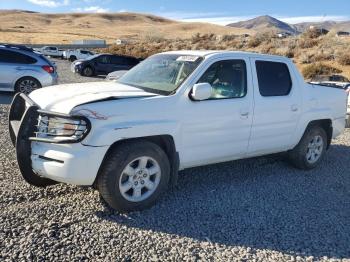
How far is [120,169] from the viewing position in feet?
15.0

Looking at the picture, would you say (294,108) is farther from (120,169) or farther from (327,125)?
(120,169)

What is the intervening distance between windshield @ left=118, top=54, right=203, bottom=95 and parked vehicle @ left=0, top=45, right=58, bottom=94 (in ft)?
27.5

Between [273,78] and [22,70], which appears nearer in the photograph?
[273,78]

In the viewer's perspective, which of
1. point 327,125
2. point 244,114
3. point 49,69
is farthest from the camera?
point 49,69

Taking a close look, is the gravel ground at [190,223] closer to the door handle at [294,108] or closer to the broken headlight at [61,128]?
the broken headlight at [61,128]

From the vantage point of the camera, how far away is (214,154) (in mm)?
5445

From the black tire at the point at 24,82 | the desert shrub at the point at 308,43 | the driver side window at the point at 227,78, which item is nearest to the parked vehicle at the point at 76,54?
the desert shrub at the point at 308,43

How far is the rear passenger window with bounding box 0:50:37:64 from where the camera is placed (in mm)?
13469

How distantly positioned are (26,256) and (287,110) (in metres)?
4.06

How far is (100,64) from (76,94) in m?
22.2

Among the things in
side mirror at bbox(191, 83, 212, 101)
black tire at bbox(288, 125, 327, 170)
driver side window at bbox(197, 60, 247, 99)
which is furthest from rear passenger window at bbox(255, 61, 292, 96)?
side mirror at bbox(191, 83, 212, 101)

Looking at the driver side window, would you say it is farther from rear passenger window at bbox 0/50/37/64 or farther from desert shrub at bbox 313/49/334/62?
desert shrub at bbox 313/49/334/62

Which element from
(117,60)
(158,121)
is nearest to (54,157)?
(158,121)

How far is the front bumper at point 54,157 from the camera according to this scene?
14.2 ft
